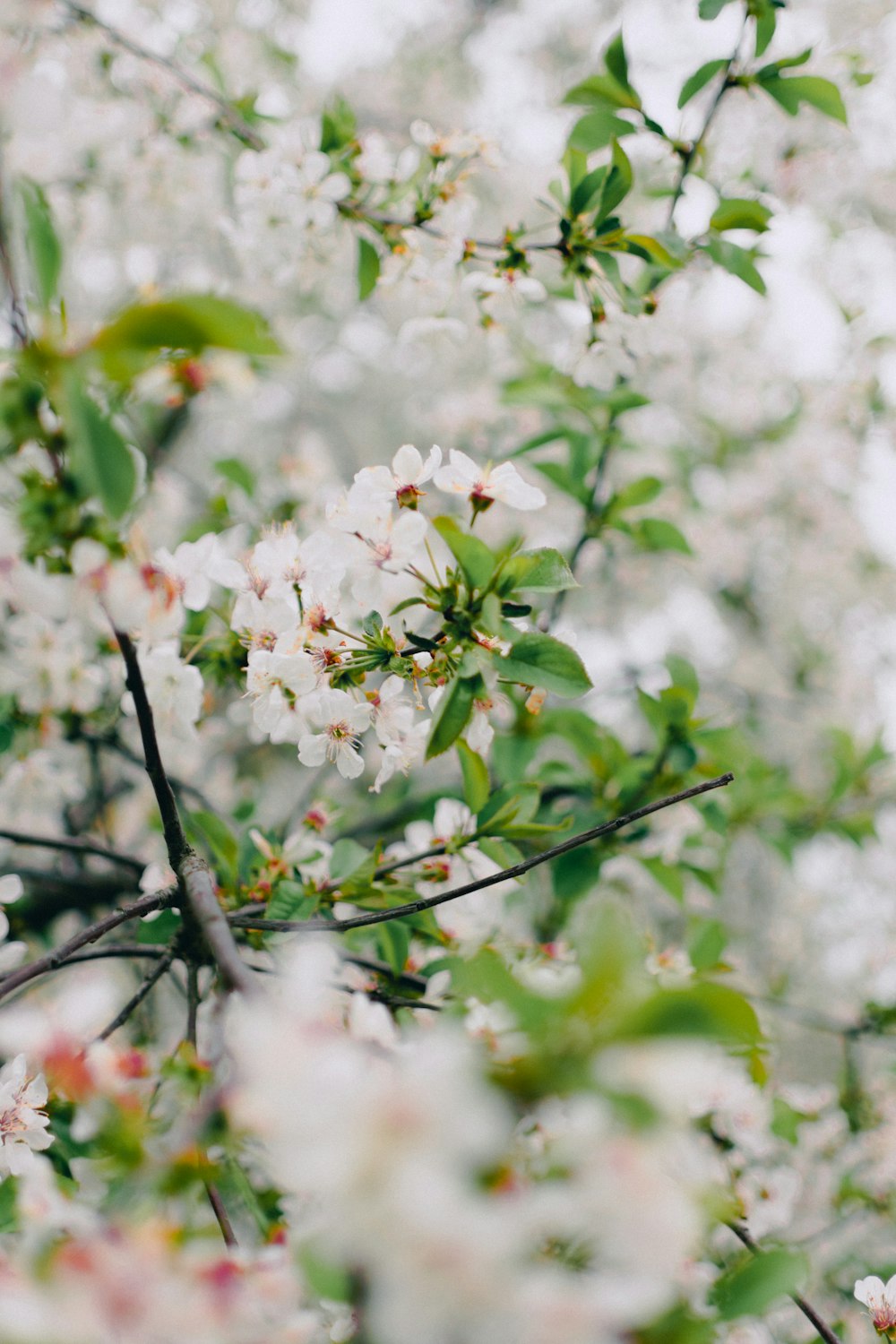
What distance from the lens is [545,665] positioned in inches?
27.0

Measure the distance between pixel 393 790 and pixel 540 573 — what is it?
37.6 inches

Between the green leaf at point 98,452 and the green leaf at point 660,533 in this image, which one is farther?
the green leaf at point 660,533

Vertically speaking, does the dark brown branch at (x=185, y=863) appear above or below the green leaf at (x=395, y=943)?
above

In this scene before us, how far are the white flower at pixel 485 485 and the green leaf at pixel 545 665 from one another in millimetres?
127

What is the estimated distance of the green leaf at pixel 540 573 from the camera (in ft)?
2.20

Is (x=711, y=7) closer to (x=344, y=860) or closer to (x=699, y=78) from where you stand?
(x=699, y=78)

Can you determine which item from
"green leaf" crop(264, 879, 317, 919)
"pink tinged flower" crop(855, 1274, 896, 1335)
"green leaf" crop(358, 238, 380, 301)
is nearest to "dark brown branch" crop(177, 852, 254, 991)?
"green leaf" crop(264, 879, 317, 919)

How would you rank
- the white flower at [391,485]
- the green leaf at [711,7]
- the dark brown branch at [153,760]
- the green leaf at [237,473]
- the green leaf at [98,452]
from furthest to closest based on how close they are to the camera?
the green leaf at [237,473] → the green leaf at [711,7] → the white flower at [391,485] → the dark brown branch at [153,760] → the green leaf at [98,452]

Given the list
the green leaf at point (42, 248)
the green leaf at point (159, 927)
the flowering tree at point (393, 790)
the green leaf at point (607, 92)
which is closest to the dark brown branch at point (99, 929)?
the flowering tree at point (393, 790)

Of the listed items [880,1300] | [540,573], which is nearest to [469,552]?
[540,573]

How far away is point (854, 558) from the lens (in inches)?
135

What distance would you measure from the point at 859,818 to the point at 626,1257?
1.60 metres

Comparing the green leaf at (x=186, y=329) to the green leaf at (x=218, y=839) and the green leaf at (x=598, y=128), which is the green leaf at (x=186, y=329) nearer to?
the green leaf at (x=218, y=839)

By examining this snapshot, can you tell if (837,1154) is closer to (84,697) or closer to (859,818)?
(859,818)
